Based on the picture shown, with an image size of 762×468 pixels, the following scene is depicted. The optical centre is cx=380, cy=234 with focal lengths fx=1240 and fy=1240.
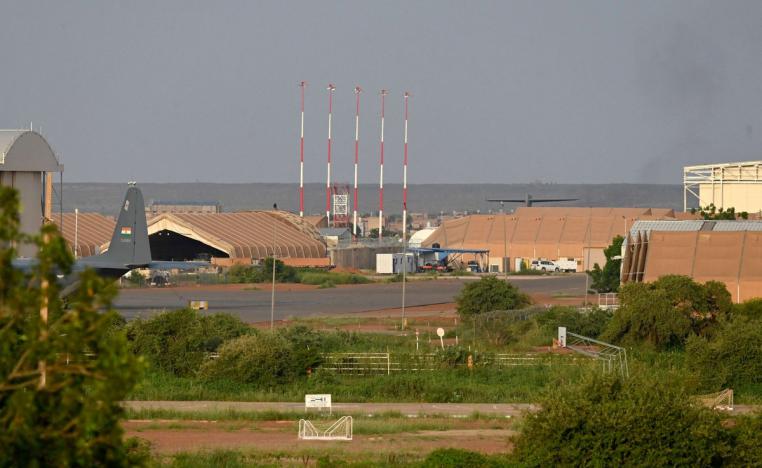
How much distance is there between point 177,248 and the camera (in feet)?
323

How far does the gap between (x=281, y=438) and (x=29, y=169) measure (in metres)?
32.5

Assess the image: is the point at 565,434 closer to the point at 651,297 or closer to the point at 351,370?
the point at 351,370

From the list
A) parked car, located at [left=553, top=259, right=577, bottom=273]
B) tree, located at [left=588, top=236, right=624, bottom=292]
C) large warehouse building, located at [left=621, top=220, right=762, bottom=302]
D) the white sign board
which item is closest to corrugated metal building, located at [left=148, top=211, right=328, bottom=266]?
parked car, located at [left=553, top=259, right=577, bottom=273]

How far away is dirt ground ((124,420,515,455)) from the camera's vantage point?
25.8 m

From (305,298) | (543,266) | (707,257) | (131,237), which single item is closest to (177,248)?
(305,298)

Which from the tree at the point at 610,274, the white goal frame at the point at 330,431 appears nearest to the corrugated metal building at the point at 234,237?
the tree at the point at 610,274

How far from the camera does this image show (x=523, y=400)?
34.1 meters

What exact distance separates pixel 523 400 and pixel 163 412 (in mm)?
9795

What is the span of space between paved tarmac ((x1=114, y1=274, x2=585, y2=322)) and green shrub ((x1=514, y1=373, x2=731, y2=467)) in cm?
3295

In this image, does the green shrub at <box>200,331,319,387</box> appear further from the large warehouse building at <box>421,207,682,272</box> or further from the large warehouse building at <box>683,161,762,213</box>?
the large warehouse building at <box>421,207,682,272</box>

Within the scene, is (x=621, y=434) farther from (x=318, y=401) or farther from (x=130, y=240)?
(x=130, y=240)

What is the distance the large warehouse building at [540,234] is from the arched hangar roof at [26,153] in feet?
199

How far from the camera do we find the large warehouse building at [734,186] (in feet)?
301

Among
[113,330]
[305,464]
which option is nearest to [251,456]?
[305,464]
